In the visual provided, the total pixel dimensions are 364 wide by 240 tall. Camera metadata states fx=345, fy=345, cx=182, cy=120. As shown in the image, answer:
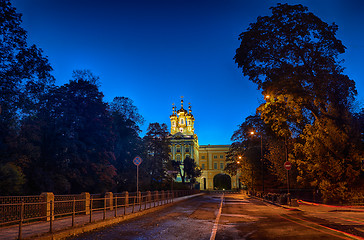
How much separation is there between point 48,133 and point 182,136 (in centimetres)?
10872

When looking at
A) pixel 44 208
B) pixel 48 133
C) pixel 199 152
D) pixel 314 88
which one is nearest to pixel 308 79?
pixel 314 88

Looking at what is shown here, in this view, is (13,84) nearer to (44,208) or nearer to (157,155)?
(44,208)

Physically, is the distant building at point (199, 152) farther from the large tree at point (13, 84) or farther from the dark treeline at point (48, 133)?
the large tree at point (13, 84)

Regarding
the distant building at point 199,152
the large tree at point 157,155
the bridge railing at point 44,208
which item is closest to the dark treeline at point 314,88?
the bridge railing at point 44,208

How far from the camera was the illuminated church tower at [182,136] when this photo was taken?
141m

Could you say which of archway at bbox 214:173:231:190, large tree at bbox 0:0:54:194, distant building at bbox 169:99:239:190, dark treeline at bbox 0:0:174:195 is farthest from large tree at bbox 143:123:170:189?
archway at bbox 214:173:231:190

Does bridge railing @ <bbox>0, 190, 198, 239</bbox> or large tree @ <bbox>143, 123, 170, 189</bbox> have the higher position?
large tree @ <bbox>143, 123, 170, 189</bbox>

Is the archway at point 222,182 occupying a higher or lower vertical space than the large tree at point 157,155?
lower

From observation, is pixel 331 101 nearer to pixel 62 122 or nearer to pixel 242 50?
pixel 242 50

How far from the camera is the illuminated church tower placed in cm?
14125

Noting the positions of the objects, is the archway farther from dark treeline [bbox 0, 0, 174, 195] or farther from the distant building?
dark treeline [bbox 0, 0, 174, 195]

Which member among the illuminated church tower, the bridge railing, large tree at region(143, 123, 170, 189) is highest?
the illuminated church tower

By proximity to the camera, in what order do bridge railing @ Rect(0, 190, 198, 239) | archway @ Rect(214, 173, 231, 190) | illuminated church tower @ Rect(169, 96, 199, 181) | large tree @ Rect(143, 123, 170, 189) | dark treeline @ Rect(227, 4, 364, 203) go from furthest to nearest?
archway @ Rect(214, 173, 231, 190) < illuminated church tower @ Rect(169, 96, 199, 181) < large tree @ Rect(143, 123, 170, 189) < dark treeline @ Rect(227, 4, 364, 203) < bridge railing @ Rect(0, 190, 198, 239)

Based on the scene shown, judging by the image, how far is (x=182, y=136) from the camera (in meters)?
143
